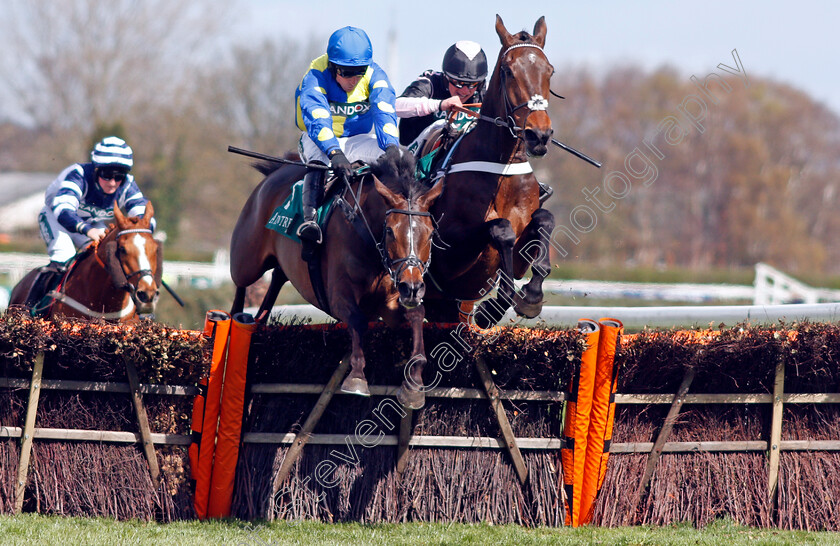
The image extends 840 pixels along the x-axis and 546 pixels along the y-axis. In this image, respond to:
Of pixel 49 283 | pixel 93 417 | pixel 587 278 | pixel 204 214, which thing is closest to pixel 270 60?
pixel 204 214

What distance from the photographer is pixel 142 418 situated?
4957 millimetres

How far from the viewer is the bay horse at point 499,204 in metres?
5.12

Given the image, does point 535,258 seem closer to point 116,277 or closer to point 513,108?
point 513,108

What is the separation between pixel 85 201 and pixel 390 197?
3.28 m

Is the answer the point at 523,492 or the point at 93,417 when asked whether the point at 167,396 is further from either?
the point at 523,492

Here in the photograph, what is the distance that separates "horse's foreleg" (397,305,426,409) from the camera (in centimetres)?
472

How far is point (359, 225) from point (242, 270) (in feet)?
6.12

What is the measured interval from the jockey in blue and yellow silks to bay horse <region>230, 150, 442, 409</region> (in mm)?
211

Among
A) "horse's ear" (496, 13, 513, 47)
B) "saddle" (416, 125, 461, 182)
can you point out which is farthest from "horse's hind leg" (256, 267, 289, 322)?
"horse's ear" (496, 13, 513, 47)

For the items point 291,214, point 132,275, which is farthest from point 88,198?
point 291,214

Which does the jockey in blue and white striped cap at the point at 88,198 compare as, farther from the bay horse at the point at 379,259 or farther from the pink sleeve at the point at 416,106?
the pink sleeve at the point at 416,106

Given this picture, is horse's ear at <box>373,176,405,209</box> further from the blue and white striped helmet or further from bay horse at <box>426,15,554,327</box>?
the blue and white striped helmet

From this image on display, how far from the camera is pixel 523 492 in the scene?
5219 mm

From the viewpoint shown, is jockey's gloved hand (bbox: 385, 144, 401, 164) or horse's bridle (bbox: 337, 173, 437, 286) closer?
horse's bridle (bbox: 337, 173, 437, 286)
